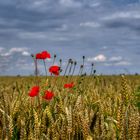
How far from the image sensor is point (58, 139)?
2238mm

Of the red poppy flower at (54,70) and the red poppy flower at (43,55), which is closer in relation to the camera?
the red poppy flower at (43,55)

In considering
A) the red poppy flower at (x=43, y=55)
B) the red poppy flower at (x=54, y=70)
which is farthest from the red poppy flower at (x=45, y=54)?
the red poppy flower at (x=54, y=70)

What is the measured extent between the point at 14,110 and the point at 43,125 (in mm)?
904

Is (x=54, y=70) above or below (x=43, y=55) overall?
below

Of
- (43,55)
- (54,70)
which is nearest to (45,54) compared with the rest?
(43,55)

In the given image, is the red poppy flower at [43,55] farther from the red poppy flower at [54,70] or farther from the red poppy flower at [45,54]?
the red poppy flower at [54,70]

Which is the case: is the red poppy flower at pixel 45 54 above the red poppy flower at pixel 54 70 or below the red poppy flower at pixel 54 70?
above

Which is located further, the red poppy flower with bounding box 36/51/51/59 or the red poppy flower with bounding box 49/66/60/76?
the red poppy flower with bounding box 49/66/60/76

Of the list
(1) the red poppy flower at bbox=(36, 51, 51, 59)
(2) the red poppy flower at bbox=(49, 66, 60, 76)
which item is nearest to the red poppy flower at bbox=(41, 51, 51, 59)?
(1) the red poppy flower at bbox=(36, 51, 51, 59)

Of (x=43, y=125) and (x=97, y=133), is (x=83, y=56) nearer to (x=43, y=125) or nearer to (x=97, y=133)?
(x=43, y=125)

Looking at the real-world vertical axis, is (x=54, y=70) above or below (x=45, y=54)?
below

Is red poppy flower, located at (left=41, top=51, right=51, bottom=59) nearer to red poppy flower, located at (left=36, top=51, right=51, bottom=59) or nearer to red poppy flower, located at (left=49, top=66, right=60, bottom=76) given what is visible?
red poppy flower, located at (left=36, top=51, right=51, bottom=59)

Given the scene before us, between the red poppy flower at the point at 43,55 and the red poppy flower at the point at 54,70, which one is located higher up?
the red poppy flower at the point at 43,55

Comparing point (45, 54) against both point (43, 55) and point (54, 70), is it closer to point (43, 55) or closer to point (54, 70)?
point (43, 55)
